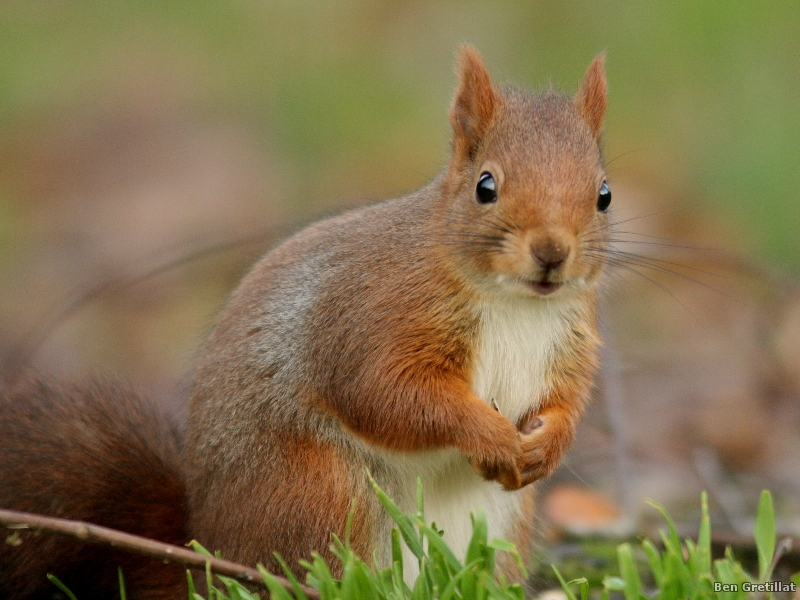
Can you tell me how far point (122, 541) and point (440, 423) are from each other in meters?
0.72

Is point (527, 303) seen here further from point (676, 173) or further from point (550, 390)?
point (676, 173)

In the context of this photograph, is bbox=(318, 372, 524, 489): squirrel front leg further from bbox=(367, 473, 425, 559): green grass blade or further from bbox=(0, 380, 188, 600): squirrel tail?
bbox=(0, 380, 188, 600): squirrel tail

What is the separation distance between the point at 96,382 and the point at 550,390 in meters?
1.20

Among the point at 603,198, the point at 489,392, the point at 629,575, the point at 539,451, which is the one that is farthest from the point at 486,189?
the point at 629,575

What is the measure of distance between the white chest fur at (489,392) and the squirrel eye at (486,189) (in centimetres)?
23

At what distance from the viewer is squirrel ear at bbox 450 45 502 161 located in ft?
8.66

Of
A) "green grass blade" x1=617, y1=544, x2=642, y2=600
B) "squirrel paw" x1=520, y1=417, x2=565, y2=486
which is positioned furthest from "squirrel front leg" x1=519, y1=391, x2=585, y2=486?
"green grass blade" x1=617, y1=544, x2=642, y2=600

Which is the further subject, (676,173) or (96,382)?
(676,173)

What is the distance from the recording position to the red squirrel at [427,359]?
2477mm

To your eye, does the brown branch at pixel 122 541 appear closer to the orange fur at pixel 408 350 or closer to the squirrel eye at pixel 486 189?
the orange fur at pixel 408 350

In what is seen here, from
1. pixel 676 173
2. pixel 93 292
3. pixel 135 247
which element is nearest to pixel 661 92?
pixel 676 173

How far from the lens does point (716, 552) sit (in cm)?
323

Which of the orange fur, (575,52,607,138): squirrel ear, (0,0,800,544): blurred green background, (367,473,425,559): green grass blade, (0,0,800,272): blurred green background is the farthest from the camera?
(0,0,800,272): blurred green background

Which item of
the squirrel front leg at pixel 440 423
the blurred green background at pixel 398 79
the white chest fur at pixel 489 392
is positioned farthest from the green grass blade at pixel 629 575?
the blurred green background at pixel 398 79
